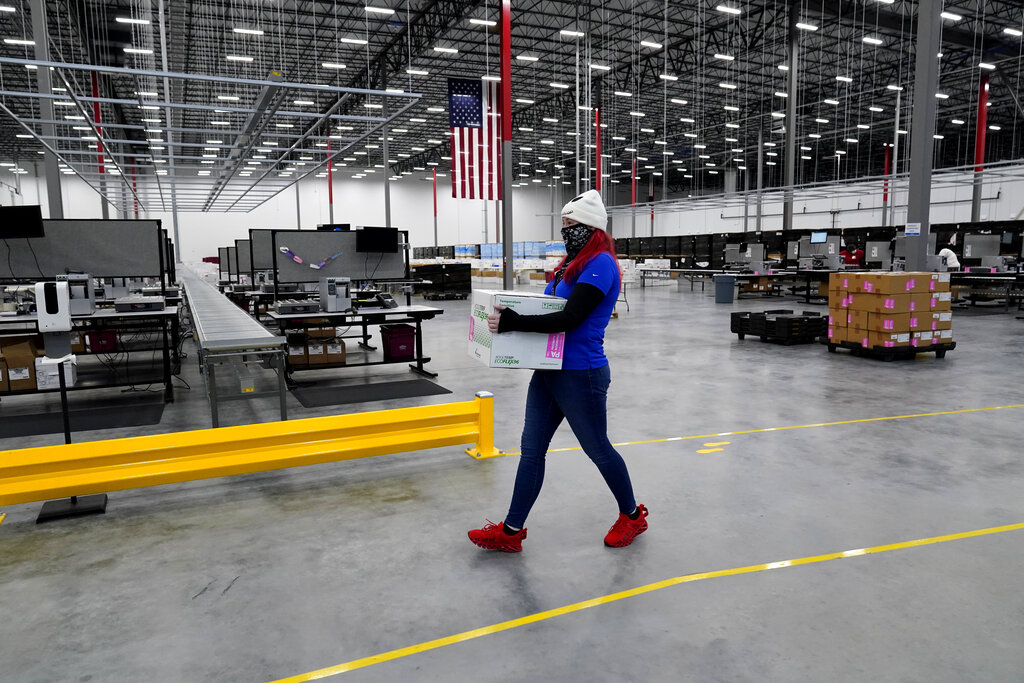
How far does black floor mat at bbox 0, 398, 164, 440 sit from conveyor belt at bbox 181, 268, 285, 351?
2.83ft

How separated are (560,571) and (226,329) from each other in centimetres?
393

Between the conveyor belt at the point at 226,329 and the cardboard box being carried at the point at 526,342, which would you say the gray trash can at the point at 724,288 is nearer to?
the conveyor belt at the point at 226,329

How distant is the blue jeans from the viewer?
280 cm

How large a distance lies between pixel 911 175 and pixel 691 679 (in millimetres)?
9175

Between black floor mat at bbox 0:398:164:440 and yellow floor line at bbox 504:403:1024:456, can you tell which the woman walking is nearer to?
yellow floor line at bbox 504:403:1024:456

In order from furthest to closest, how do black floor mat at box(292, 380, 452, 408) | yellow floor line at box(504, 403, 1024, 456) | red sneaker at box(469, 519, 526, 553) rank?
black floor mat at box(292, 380, 452, 408) → yellow floor line at box(504, 403, 1024, 456) → red sneaker at box(469, 519, 526, 553)

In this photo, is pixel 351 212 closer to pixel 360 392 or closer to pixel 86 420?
pixel 360 392

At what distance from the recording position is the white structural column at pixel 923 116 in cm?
877

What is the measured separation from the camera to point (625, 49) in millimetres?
23859

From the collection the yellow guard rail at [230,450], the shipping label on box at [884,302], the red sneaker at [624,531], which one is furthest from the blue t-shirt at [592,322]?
the shipping label on box at [884,302]

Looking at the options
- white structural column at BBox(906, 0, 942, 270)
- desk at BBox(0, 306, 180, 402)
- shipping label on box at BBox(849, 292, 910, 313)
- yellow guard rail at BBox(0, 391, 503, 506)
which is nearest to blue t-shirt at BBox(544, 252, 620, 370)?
yellow guard rail at BBox(0, 391, 503, 506)

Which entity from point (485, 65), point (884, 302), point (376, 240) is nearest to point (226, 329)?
point (376, 240)

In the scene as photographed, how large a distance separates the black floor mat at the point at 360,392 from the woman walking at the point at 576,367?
3630mm

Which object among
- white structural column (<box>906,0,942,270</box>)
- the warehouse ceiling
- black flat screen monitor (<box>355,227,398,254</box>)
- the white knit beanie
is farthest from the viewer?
the warehouse ceiling
